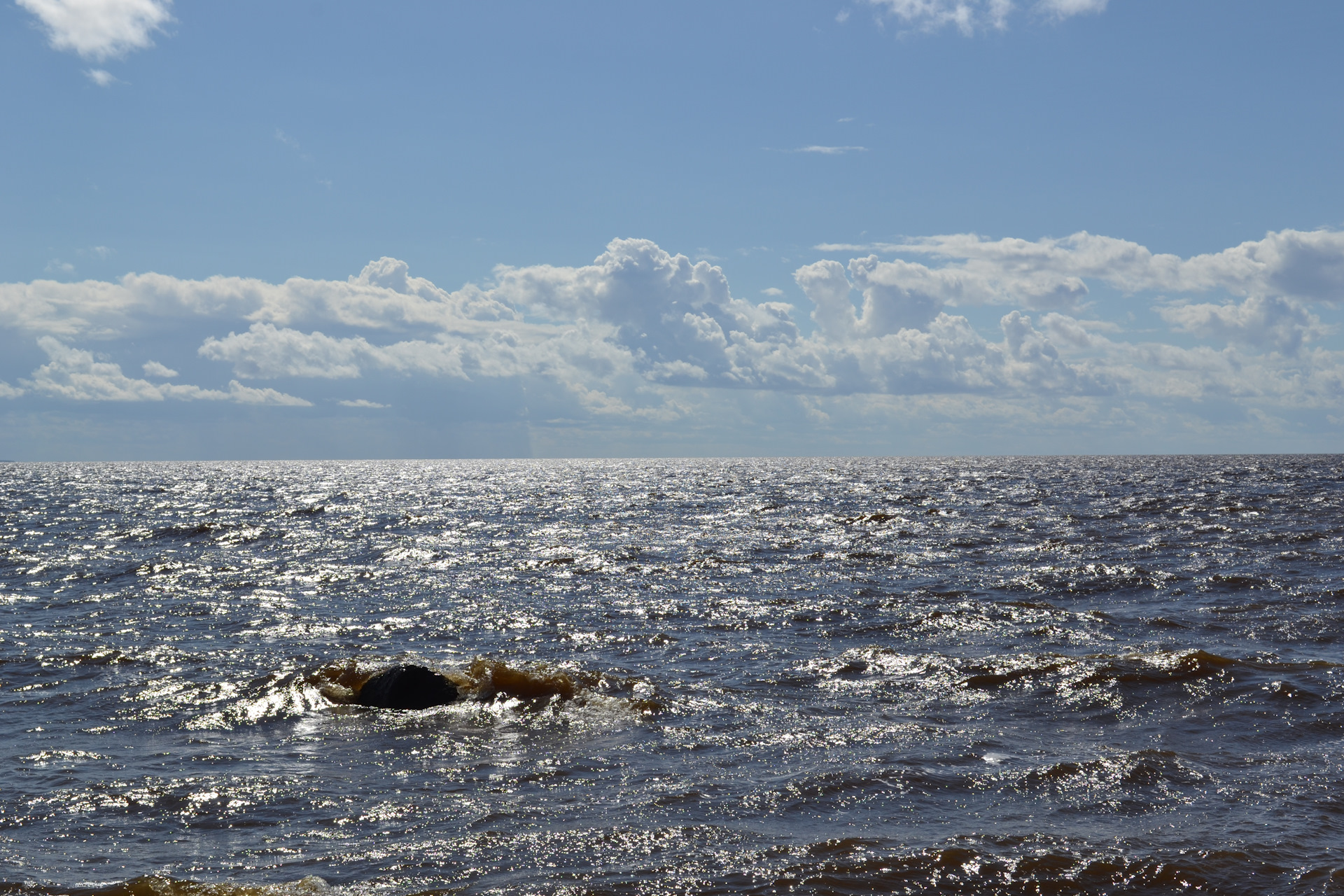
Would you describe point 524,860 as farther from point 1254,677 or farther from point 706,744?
point 1254,677

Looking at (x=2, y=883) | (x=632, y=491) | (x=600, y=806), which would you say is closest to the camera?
(x=2, y=883)

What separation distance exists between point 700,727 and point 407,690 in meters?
4.85

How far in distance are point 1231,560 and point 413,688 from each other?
25.1 meters

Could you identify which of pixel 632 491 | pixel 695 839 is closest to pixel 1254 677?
pixel 695 839

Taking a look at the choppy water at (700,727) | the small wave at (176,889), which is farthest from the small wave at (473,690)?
the small wave at (176,889)

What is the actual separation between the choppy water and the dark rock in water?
1.01 ft

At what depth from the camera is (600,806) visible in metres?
10.2

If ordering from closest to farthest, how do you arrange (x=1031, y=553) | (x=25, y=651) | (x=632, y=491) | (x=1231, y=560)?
(x=25, y=651)
(x=1231, y=560)
(x=1031, y=553)
(x=632, y=491)

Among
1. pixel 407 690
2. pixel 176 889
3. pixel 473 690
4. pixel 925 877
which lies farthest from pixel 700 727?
pixel 176 889

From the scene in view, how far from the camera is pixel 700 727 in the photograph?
43.7 feet

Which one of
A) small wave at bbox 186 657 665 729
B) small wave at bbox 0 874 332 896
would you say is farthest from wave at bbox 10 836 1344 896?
small wave at bbox 186 657 665 729

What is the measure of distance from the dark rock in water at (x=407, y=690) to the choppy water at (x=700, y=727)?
0.31 meters

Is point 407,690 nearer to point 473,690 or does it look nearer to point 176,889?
point 473,690

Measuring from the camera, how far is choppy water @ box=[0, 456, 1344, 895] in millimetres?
8703
